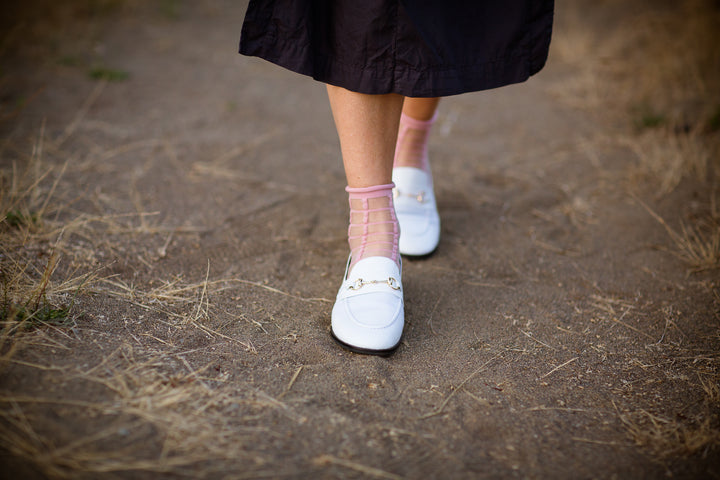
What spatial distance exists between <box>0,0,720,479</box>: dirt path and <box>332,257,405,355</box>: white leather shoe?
5cm

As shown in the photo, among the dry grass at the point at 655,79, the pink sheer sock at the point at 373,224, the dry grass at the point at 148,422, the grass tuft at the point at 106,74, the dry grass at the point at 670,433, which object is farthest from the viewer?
the grass tuft at the point at 106,74

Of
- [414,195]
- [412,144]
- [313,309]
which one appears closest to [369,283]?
[313,309]

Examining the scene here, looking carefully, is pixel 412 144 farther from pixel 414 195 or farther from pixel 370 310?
pixel 370 310

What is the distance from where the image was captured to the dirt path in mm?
933

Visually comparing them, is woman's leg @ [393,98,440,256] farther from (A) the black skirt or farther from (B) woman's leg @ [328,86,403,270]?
(A) the black skirt

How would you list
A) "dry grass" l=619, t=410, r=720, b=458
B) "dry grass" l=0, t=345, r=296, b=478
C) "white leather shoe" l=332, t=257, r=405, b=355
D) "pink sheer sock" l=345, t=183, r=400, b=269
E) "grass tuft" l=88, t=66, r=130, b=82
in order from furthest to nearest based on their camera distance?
"grass tuft" l=88, t=66, r=130, b=82, "pink sheer sock" l=345, t=183, r=400, b=269, "white leather shoe" l=332, t=257, r=405, b=355, "dry grass" l=619, t=410, r=720, b=458, "dry grass" l=0, t=345, r=296, b=478

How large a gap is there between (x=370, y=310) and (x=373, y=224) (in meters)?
0.23

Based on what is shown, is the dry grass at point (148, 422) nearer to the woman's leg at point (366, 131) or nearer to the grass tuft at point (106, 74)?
the woman's leg at point (366, 131)

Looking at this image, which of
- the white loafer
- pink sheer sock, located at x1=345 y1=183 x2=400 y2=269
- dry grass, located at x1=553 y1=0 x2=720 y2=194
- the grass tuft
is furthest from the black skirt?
the grass tuft

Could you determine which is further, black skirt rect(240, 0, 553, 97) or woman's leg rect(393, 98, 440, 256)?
woman's leg rect(393, 98, 440, 256)

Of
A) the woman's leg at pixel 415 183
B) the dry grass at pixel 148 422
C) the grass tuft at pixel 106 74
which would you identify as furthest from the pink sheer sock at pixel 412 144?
the grass tuft at pixel 106 74

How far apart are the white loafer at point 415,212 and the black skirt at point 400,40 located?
0.54 m

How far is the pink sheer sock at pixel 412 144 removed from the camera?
5.34 ft

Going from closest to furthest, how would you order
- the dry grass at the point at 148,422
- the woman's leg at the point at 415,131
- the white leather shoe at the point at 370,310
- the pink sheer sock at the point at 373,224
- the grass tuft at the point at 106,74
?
the dry grass at the point at 148,422, the white leather shoe at the point at 370,310, the pink sheer sock at the point at 373,224, the woman's leg at the point at 415,131, the grass tuft at the point at 106,74
